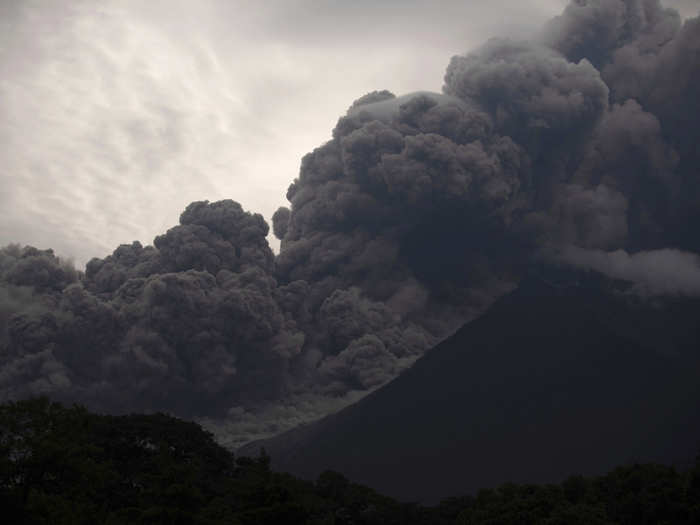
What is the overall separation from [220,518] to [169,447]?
1821 cm

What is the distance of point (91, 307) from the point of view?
6875 cm

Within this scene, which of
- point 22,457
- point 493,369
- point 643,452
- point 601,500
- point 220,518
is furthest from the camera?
point 493,369

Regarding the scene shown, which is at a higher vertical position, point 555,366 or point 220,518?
point 555,366

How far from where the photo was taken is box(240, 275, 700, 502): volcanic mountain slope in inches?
2936

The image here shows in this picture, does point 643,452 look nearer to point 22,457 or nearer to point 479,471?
point 479,471

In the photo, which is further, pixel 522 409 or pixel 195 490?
pixel 522 409

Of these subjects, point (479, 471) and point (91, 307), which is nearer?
point (91, 307)

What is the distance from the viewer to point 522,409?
8456cm

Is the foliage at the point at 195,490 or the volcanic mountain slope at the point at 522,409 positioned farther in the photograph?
the volcanic mountain slope at the point at 522,409

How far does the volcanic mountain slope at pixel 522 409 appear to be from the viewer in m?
74.6

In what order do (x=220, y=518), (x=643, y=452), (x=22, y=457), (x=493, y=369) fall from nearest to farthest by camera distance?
(x=22, y=457) < (x=220, y=518) < (x=643, y=452) < (x=493, y=369)

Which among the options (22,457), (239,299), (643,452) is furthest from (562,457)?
(22,457)

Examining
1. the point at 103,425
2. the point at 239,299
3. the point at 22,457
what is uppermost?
the point at 239,299

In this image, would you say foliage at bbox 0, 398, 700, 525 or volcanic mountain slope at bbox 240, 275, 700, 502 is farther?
volcanic mountain slope at bbox 240, 275, 700, 502
